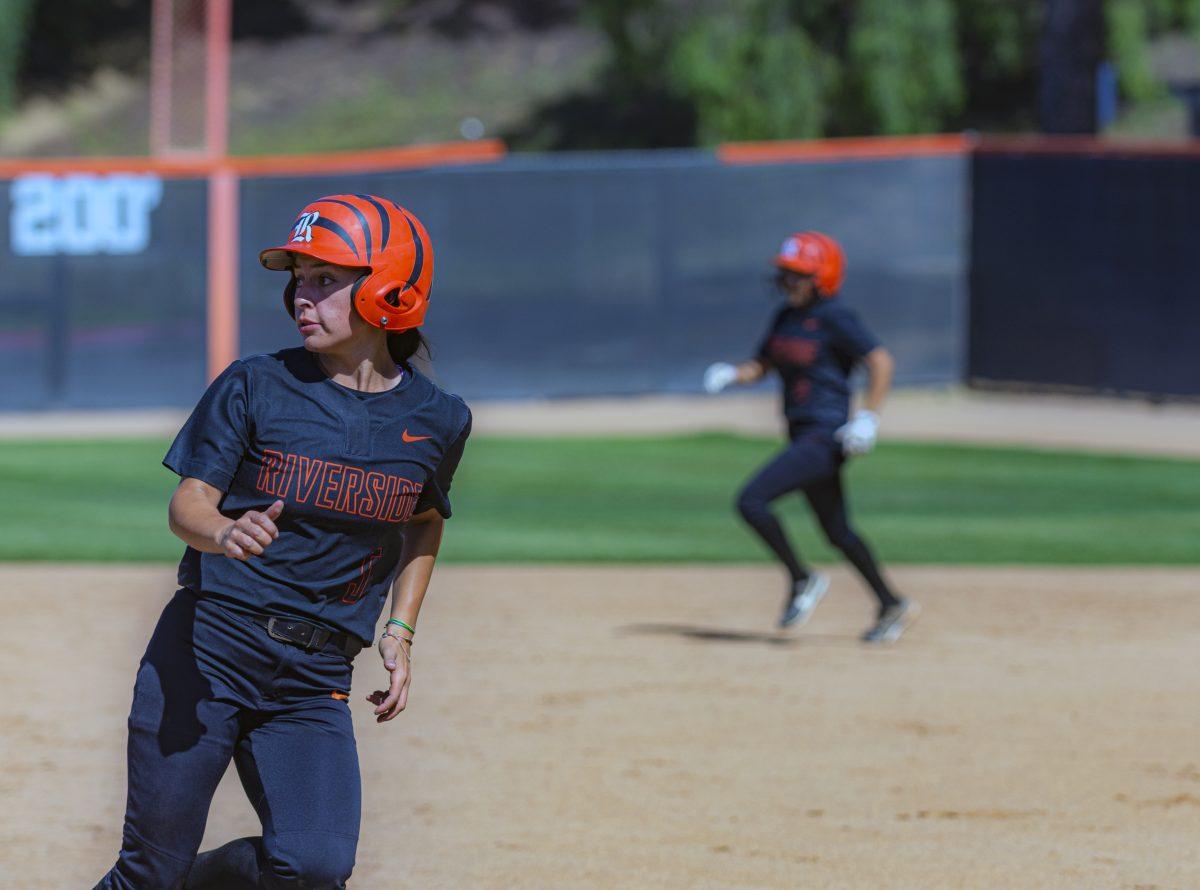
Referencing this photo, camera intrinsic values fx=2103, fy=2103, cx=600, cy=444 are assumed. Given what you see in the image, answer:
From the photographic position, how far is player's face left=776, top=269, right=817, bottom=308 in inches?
384

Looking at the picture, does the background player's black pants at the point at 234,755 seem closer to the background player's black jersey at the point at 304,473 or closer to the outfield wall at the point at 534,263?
the background player's black jersey at the point at 304,473

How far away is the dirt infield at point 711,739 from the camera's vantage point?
6.48 meters

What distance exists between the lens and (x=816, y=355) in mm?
9828

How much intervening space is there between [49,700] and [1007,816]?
13.1ft

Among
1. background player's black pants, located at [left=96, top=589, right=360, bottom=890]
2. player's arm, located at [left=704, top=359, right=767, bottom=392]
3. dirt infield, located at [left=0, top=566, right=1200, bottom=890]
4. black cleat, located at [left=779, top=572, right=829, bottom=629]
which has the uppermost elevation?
player's arm, located at [left=704, top=359, right=767, bottom=392]

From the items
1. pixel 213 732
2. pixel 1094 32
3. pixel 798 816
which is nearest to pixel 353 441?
pixel 213 732

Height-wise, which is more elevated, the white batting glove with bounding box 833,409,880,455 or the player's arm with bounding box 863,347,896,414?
the player's arm with bounding box 863,347,896,414

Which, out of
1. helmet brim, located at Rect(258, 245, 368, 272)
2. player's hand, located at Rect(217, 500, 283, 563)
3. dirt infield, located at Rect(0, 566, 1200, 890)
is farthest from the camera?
dirt infield, located at Rect(0, 566, 1200, 890)

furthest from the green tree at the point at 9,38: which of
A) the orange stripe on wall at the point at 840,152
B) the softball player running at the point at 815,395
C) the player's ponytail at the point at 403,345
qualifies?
the player's ponytail at the point at 403,345

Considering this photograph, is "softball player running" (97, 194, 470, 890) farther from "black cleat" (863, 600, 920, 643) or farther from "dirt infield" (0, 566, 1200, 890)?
"black cleat" (863, 600, 920, 643)

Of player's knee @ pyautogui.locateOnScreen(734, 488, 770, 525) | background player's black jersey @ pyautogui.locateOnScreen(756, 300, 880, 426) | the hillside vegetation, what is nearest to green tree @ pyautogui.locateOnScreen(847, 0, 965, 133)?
the hillside vegetation

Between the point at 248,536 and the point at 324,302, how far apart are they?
625mm

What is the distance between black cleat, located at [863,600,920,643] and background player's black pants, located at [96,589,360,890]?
5.87m

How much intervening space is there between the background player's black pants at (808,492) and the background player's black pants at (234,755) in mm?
5401
